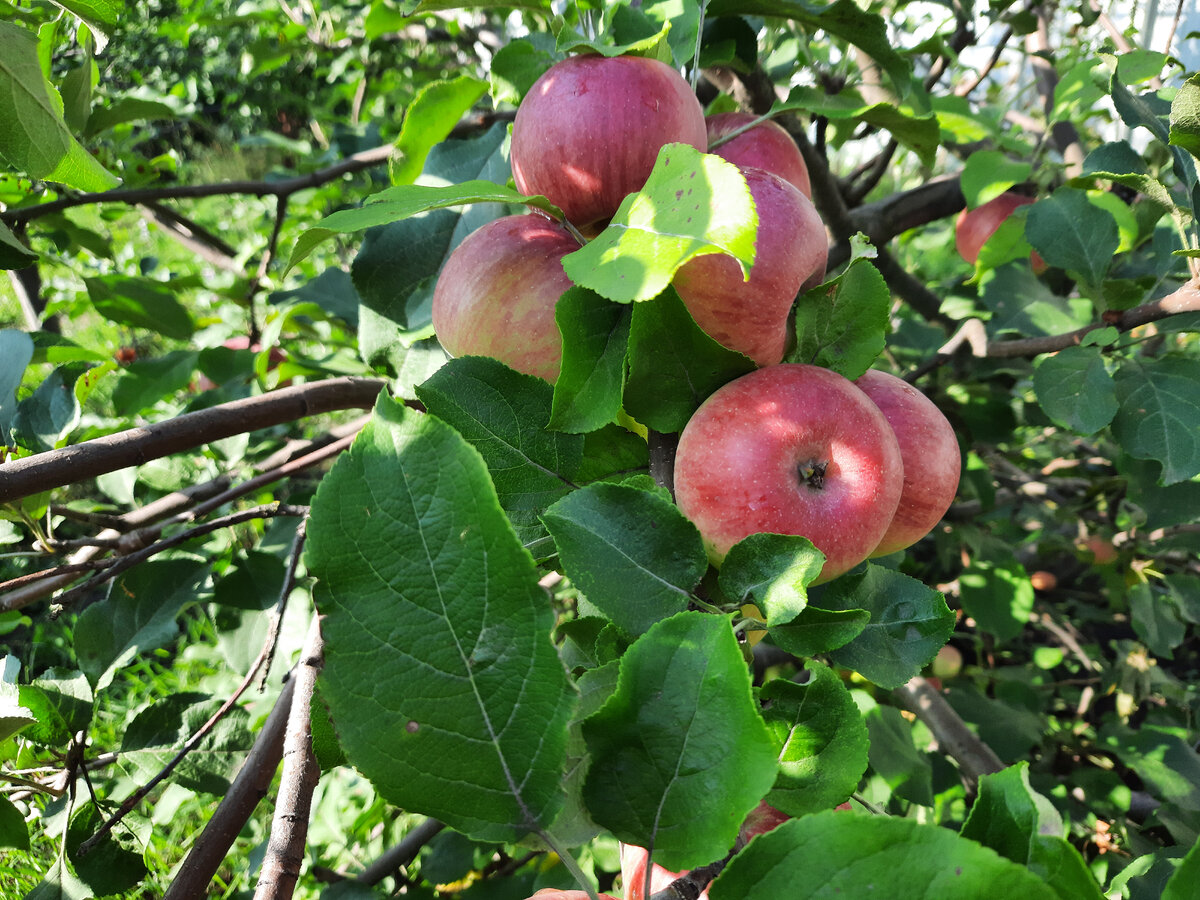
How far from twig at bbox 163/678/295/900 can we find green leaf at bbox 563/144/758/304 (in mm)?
391

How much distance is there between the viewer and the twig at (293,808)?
0.34 metres

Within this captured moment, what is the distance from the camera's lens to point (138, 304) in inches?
42.2

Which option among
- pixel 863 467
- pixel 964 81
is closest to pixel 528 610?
pixel 863 467

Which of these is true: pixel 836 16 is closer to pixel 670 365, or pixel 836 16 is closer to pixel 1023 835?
pixel 670 365

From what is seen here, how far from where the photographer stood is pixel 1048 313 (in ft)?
2.79

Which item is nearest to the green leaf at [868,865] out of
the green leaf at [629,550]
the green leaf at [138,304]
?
the green leaf at [629,550]

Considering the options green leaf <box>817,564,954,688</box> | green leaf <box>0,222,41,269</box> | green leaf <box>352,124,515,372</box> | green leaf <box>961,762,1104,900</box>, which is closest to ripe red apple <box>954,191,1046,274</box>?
green leaf <box>352,124,515,372</box>

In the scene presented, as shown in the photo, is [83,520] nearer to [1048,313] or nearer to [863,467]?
[863,467]

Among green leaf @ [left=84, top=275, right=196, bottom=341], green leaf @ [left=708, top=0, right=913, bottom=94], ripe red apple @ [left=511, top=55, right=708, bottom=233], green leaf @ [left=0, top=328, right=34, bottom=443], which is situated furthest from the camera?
green leaf @ [left=84, top=275, right=196, bottom=341]

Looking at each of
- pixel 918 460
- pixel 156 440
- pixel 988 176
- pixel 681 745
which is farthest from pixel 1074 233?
Result: pixel 156 440

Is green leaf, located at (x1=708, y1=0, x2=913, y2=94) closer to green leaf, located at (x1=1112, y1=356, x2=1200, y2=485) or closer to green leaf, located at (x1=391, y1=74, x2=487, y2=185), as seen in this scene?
green leaf, located at (x1=391, y1=74, x2=487, y2=185)

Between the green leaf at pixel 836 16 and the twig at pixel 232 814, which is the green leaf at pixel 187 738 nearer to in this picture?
the twig at pixel 232 814

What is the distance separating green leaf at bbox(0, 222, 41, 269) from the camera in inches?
22.5

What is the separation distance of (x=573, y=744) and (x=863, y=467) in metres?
0.19
